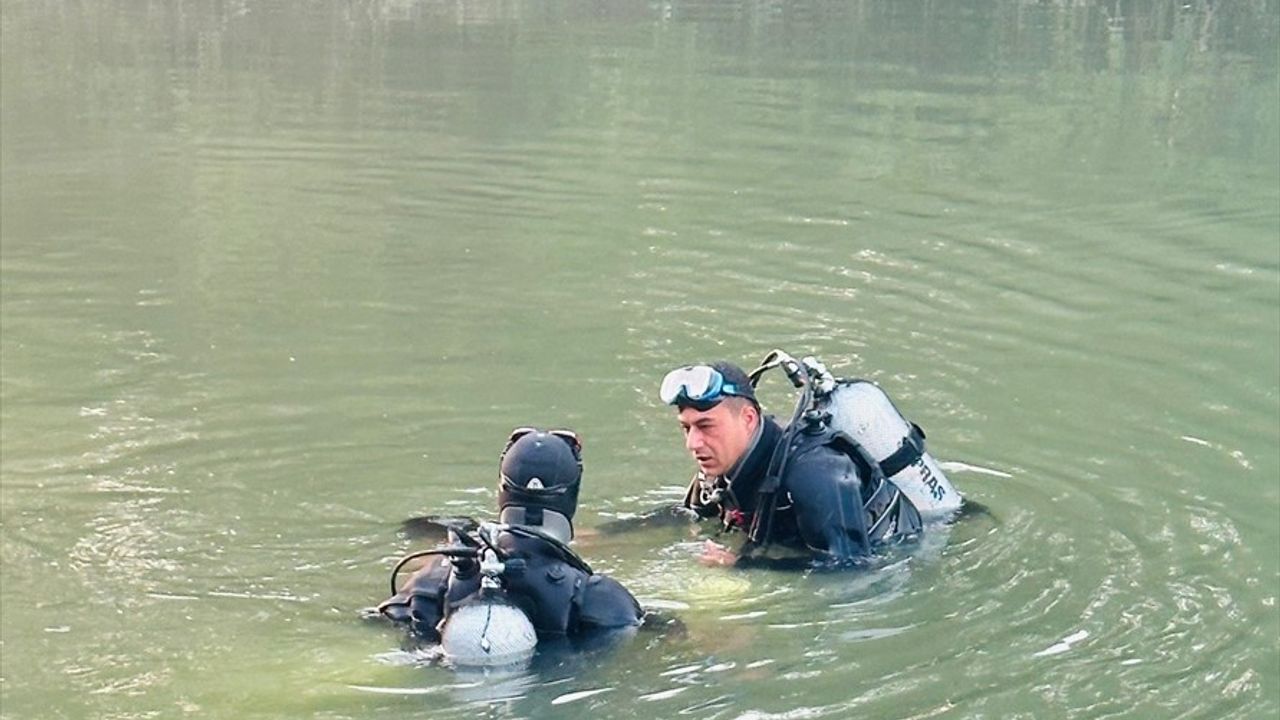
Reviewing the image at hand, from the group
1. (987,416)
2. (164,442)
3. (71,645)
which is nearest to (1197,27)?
(987,416)

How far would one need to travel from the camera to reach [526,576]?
6109mm

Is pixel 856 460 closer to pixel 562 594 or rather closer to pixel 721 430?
pixel 721 430

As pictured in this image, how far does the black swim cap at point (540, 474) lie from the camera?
6.17m

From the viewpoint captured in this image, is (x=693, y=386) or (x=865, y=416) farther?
(x=865, y=416)

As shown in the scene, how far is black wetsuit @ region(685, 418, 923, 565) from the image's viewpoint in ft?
22.5

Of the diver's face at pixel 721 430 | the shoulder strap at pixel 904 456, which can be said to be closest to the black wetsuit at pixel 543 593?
the diver's face at pixel 721 430

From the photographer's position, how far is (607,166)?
56.3ft

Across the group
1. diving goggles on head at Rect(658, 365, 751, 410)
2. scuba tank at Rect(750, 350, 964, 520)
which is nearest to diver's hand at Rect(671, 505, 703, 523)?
scuba tank at Rect(750, 350, 964, 520)

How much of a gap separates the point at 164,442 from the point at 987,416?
13.5ft

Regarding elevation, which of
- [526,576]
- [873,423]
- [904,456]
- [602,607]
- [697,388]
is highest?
[697,388]

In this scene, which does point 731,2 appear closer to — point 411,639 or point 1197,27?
point 1197,27

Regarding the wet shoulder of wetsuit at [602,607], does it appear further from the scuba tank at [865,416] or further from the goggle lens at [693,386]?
the scuba tank at [865,416]

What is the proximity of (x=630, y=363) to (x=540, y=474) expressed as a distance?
4522 millimetres

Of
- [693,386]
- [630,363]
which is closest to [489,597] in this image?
[693,386]
